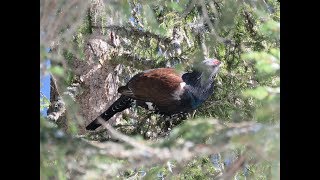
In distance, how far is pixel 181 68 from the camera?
49.4 inches

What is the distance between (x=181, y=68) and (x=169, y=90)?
0.22ft

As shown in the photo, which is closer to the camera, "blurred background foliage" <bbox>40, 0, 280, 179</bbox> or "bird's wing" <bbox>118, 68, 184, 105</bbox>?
"blurred background foliage" <bbox>40, 0, 280, 179</bbox>

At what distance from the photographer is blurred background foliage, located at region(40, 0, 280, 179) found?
885 millimetres

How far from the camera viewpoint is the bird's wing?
1254 mm

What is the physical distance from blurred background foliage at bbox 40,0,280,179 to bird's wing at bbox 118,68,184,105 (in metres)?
0.03

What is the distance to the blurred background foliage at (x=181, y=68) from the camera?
34.9 inches

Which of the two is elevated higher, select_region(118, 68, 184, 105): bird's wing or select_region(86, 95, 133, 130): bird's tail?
select_region(118, 68, 184, 105): bird's wing

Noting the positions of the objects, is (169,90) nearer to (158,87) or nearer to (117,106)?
(158,87)

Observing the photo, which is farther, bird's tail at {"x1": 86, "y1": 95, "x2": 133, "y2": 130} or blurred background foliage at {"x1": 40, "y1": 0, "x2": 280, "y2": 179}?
bird's tail at {"x1": 86, "y1": 95, "x2": 133, "y2": 130}

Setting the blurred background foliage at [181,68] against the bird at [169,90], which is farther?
the bird at [169,90]

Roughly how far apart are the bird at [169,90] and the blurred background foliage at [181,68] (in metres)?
0.02

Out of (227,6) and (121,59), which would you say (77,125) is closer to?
(121,59)
